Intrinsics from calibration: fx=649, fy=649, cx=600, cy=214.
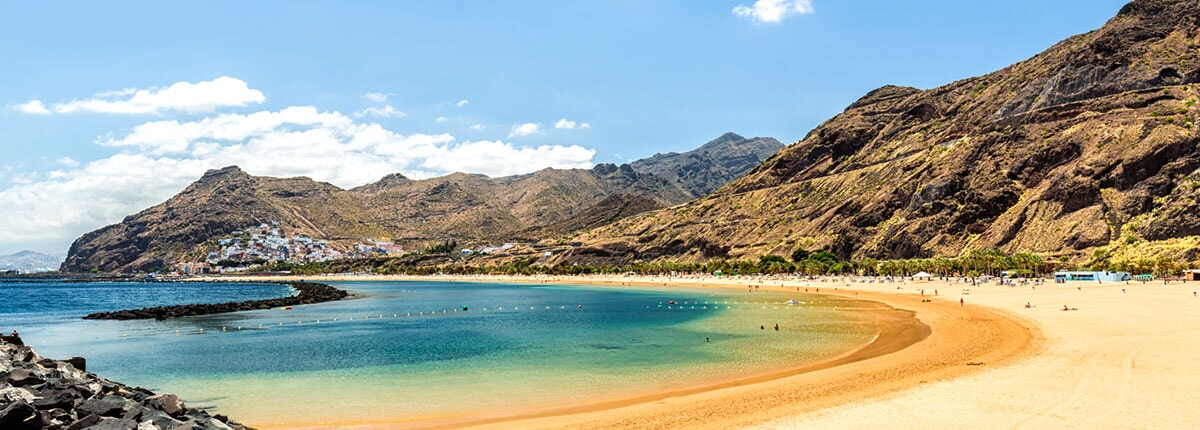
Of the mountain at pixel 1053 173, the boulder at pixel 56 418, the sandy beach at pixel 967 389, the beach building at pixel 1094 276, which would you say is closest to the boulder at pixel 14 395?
the boulder at pixel 56 418

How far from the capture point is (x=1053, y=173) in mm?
132750

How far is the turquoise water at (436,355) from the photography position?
82.5ft

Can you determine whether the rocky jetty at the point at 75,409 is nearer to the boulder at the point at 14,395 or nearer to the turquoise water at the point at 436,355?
the boulder at the point at 14,395

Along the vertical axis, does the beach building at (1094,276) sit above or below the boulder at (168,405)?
above

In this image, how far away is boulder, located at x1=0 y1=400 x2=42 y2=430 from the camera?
12258 mm

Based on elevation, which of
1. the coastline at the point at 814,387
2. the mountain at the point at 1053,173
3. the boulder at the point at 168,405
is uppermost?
the mountain at the point at 1053,173

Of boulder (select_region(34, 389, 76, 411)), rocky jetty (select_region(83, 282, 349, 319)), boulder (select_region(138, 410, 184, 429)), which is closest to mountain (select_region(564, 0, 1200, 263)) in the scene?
rocky jetty (select_region(83, 282, 349, 319))

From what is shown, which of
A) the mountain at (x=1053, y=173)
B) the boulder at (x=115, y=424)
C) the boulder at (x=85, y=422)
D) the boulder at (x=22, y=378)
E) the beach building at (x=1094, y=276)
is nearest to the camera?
the boulder at (x=115, y=424)

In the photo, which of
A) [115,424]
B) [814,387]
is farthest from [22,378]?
[814,387]

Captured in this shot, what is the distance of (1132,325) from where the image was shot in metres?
37.5

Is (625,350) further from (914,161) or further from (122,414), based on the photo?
(914,161)

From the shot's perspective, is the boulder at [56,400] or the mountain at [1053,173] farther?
the mountain at [1053,173]

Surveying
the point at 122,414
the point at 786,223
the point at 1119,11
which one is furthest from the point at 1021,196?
the point at 122,414

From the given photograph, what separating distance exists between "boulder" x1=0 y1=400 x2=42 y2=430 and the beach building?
108445mm
